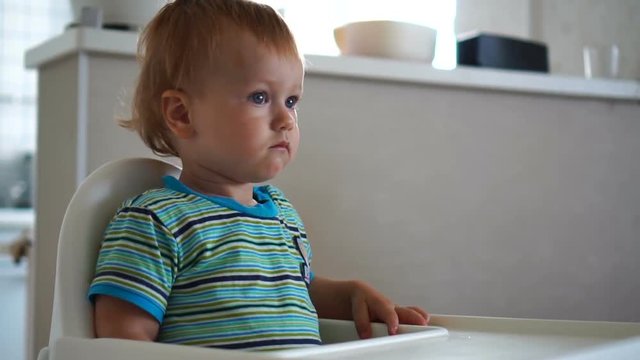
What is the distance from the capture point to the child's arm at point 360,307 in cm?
97

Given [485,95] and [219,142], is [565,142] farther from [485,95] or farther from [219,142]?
[219,142]

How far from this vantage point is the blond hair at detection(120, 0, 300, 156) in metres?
0.92

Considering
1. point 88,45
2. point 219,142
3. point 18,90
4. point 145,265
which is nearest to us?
point 145,265

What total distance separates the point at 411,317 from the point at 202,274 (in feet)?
0.85

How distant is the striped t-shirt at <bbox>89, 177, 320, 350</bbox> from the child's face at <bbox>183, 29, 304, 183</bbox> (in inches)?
2.1

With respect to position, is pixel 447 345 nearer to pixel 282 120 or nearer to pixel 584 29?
pixel 282 120

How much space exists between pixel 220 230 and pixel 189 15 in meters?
0.24

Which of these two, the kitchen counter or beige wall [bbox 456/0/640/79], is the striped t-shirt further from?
beige wall [bbox 456/0/640/79]

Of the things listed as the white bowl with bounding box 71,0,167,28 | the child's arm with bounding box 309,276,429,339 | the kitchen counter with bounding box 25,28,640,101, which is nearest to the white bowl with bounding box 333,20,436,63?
the kitchen counter with bounding box 25,28,640,101

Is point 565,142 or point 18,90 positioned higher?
point 565,142

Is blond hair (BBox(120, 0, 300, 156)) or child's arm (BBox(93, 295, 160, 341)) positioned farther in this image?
blond hair (BBox(120, 0, 300, 156))

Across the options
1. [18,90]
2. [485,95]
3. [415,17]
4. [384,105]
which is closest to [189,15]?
[384,105]

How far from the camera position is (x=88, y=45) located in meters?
1.40

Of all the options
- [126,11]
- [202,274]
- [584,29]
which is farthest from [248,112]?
[584,29]
